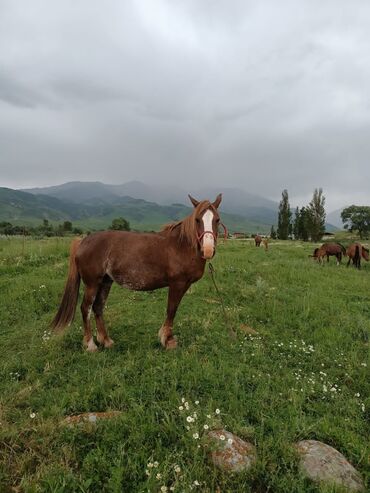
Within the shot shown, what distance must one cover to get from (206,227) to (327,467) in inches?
139

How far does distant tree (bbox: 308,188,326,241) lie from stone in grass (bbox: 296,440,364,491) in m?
64.6

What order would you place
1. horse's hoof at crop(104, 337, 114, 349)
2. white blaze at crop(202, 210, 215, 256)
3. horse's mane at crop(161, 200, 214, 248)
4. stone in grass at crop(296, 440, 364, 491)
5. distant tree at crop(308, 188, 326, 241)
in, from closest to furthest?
stone in grass at crop(296, 440, 364, 491)
white blaze at crop(202, 210, 215, 256)
horse's mane at crop(161, 200, 214, 248)
horse's hoof at crop(104, 337, 114, 349)
distant tree at crop(308, 188, 326, 241)

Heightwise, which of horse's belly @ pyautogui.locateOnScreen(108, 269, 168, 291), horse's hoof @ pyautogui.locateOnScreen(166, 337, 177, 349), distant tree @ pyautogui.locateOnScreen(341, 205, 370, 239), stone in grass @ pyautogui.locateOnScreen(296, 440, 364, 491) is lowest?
stone in grass @ pyautogui.locateOnScreen(296, 440, 364, 491)

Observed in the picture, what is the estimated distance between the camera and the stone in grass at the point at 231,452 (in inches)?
119

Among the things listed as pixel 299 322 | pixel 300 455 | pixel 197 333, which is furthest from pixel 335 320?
pixel 300 455

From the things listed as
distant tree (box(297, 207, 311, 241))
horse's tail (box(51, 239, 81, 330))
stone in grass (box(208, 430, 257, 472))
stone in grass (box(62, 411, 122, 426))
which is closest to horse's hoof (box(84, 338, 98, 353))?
horse's tail (box(51, 239, 81, 330))

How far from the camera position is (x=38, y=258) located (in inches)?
543

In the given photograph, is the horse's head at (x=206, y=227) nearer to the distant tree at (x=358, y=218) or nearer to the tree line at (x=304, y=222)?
the tree line at (x=304, y=222)

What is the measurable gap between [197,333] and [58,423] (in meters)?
3.64

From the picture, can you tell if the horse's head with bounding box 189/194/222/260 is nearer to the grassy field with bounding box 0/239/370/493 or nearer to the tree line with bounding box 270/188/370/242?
the grassy field with bounding box 0/239/370/493

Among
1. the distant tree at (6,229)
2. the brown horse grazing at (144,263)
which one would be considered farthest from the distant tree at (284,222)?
the brown horse grazing at (144,263)

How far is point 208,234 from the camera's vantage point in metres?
5.09

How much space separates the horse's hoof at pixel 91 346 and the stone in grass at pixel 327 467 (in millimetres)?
3939

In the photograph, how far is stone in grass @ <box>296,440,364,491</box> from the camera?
9.64 ft
